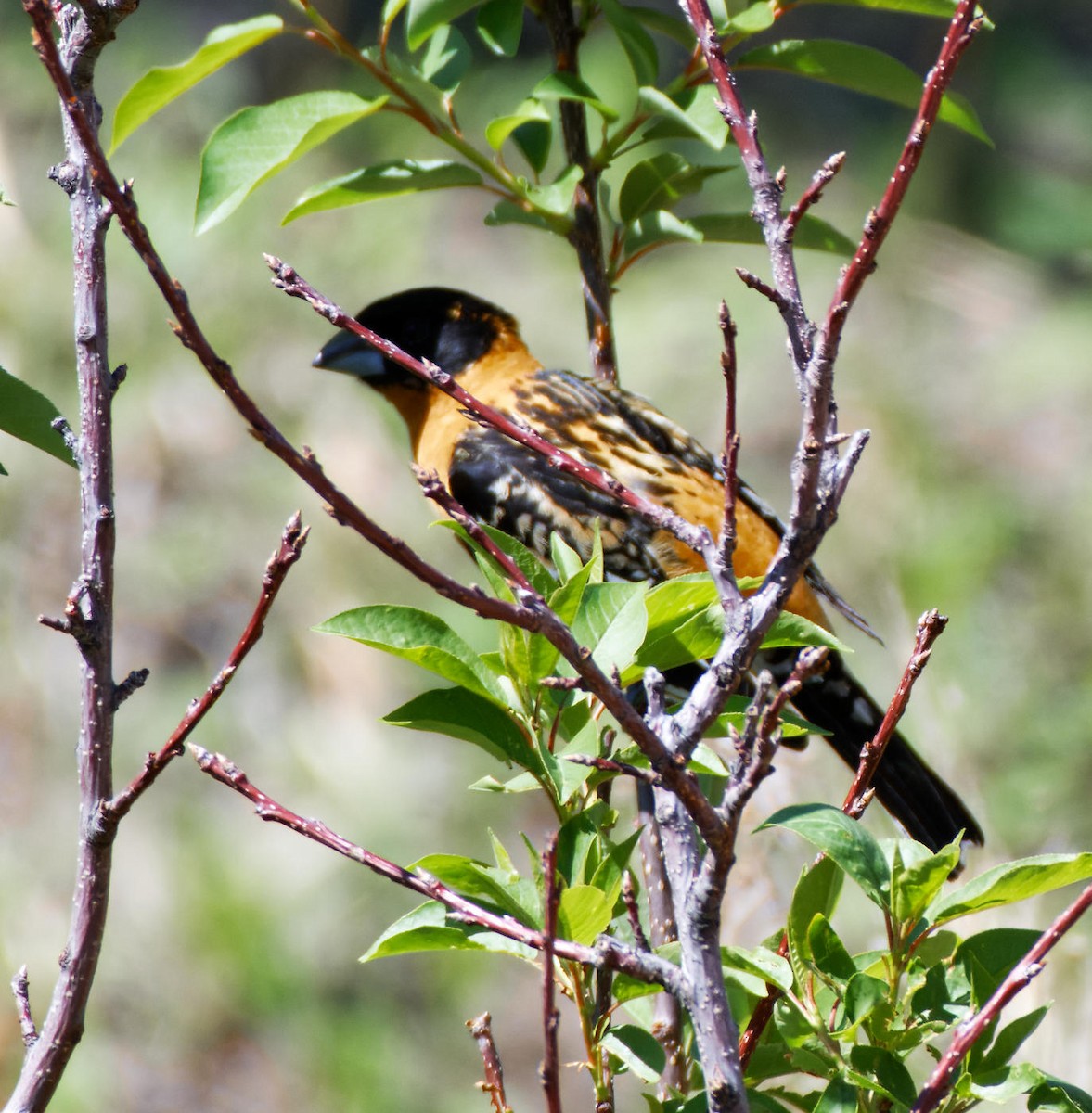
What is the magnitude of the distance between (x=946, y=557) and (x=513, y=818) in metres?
1.50

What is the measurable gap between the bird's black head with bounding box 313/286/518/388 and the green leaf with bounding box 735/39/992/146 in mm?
1071

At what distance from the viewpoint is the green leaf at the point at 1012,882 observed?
0.82 meters

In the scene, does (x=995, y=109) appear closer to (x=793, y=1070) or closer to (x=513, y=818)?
(x=513, y=818)

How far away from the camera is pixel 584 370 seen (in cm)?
476

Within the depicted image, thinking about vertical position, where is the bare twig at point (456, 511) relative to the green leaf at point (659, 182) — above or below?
below

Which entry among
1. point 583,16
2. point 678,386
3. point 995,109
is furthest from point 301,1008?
point 995,109

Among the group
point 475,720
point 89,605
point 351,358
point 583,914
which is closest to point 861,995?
point 583,914

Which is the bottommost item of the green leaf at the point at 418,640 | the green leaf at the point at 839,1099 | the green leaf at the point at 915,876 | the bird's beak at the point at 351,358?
the green leaf at the point at 839,1099

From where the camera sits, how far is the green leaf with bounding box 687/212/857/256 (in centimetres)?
144

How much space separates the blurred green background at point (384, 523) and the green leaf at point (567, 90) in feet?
3.75

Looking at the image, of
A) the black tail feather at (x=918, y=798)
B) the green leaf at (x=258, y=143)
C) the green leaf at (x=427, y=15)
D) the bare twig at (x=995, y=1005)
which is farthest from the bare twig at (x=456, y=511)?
the black tail feather at (x=918, y=798)

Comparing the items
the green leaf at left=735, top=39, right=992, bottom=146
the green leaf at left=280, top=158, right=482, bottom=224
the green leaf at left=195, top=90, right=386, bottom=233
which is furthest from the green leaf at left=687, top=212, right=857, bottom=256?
the green leaf at left=195, top=90, right=386, bottom=233

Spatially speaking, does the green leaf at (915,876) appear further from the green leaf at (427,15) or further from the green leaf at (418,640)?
the green leaf at (427,15)

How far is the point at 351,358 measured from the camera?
2.37 m
